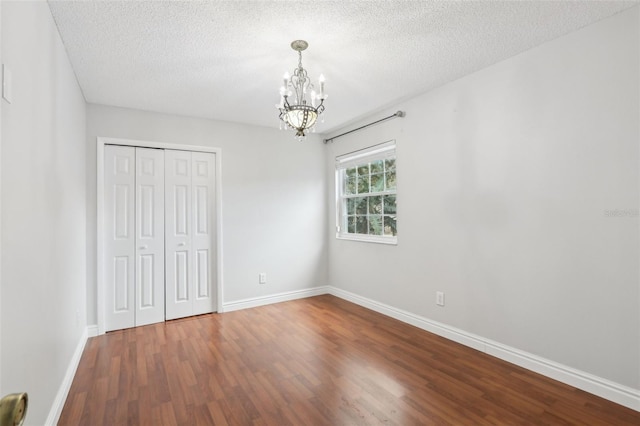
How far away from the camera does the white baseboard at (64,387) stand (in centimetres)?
187

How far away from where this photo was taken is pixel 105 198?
3.49 meters

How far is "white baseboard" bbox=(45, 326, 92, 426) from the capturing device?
6.14 feet

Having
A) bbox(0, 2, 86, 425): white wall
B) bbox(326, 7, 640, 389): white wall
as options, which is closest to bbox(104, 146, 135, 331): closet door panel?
bbox(0, 2, 86, 425): white wall

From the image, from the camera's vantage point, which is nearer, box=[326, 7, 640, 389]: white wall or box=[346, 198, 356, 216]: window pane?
box=[326, 7, 640, 389]: white wall

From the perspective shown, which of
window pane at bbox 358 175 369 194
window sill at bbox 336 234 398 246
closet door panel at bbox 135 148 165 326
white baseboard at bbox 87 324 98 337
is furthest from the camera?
window pane at bbox 358 175 369 194

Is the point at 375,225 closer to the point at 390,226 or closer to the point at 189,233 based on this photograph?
the point at 390,226

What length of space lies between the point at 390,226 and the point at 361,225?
586 mm

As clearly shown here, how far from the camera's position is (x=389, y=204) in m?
3.92

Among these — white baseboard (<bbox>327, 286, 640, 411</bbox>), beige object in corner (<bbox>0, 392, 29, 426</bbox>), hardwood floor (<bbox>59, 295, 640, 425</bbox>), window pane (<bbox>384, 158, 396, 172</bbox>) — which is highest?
window pane (<bbox>384, 158, 396, 172</bbox>)

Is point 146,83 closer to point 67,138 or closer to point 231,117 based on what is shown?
point 67,138

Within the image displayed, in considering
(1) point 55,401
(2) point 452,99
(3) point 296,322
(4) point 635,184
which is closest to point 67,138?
(1) point 55,401

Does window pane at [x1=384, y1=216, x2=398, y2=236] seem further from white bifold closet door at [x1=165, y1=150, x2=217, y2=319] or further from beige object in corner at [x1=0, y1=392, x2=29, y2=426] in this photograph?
beige object in corner at [x1=0, y1=392, x2=29, y2=426]

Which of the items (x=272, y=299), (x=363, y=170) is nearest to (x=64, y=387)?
(x=272, y=299)

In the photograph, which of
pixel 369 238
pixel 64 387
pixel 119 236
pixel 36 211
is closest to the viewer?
pixel 36 211
